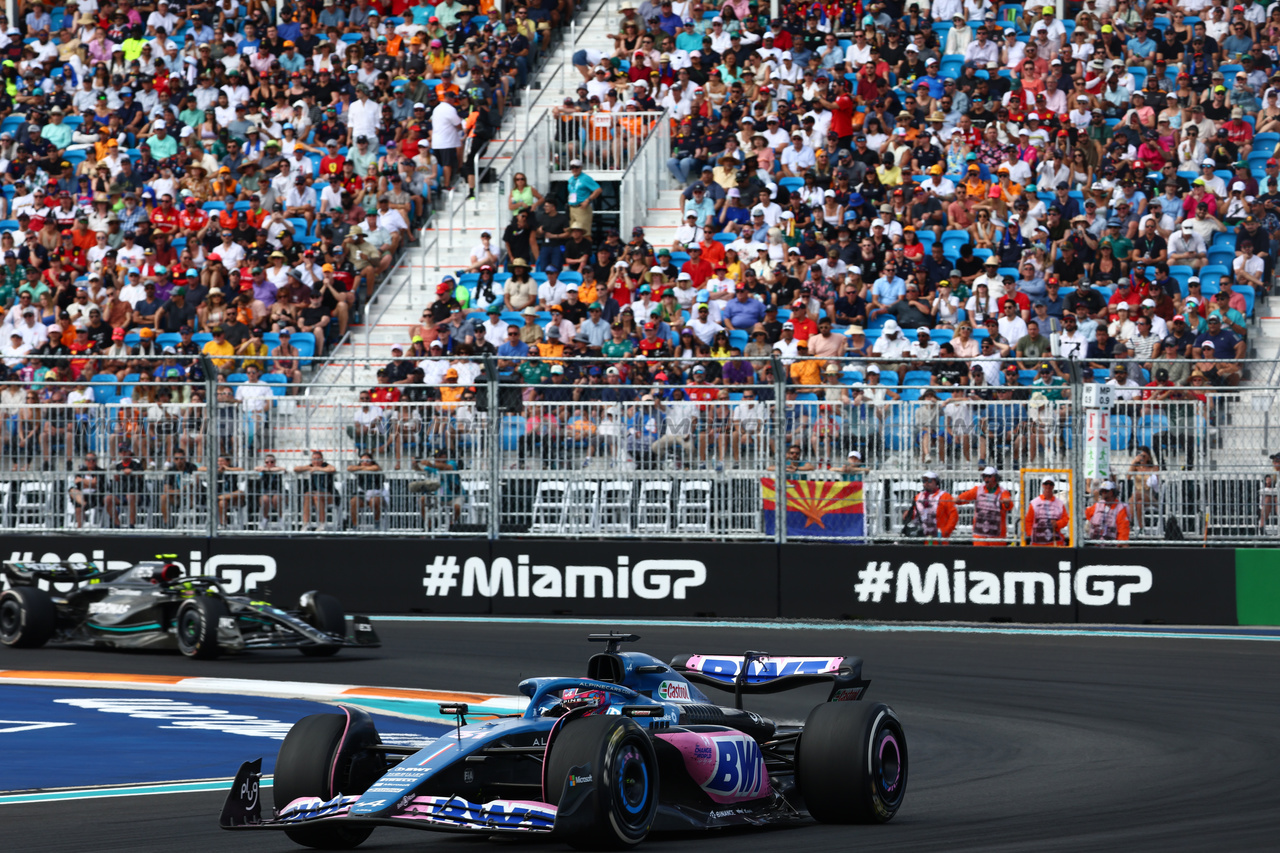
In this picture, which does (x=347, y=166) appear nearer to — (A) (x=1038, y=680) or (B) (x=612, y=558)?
(B) (x=612, y=558)

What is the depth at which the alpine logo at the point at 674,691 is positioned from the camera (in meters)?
8.54

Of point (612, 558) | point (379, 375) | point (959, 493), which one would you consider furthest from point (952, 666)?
point (379, 375)

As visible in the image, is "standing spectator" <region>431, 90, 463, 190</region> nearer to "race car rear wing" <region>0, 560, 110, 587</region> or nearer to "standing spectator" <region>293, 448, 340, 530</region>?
"standing spectator" <region>293, 448, 340, 530</region>

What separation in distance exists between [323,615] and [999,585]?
21.6 ft

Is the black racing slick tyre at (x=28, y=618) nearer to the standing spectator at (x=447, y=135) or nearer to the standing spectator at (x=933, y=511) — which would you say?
the standing spectator at (x=933, y=511)

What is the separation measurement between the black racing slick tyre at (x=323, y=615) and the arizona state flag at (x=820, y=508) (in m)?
4.84

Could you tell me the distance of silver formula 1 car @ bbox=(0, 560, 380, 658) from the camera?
15391 millimetres

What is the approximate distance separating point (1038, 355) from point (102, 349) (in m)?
12.2

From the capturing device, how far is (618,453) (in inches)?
738

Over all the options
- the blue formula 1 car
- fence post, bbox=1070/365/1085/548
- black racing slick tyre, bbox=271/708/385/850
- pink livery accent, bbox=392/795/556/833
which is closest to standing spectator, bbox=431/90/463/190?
fence post, bbox=1070/365/1085/548

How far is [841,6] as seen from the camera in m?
26.7

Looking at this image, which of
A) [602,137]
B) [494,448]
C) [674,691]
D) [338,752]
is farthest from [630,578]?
[338,752]

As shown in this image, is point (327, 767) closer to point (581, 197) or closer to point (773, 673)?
point (773, 673)

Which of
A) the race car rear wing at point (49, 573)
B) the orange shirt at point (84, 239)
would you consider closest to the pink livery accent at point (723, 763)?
the race car rear wing at point (49, 573)
